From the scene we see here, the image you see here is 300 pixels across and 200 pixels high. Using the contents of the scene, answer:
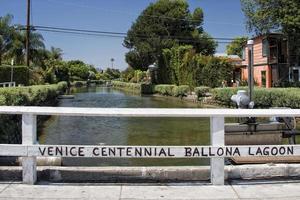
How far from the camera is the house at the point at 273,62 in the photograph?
126ft

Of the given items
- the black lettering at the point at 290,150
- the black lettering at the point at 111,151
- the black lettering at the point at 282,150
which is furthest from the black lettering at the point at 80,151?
the black lettering at the point at 290,150

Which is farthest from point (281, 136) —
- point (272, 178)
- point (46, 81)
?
point (46, 81)

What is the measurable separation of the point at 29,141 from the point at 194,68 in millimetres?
42310

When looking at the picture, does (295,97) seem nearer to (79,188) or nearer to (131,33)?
(79,188)

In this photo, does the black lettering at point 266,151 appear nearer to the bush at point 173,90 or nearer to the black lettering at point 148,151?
the black lettering at point 148,151

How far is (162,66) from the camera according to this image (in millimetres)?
60500

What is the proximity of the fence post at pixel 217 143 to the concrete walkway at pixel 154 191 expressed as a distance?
0.39 feet

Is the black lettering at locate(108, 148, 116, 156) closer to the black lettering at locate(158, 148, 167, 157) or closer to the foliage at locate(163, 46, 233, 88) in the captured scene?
the black lettering at locate(158, 148, 167, 157)

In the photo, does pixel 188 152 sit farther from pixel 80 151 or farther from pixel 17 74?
pixel 17 74

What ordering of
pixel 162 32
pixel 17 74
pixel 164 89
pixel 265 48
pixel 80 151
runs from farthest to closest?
1. pixel 162 32
2. pixel 164 89
3. pixel 265 48
4. pixel 17 74
5. pixel 80 151

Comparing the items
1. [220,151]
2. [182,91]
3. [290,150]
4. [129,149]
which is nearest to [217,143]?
[220,151]

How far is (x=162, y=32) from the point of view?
64750mm

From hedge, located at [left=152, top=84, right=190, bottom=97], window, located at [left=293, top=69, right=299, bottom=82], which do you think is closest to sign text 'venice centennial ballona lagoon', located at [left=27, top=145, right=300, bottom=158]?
window, located at [left=293, top=69, right=299, bottom=82]

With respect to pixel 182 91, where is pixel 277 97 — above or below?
below
